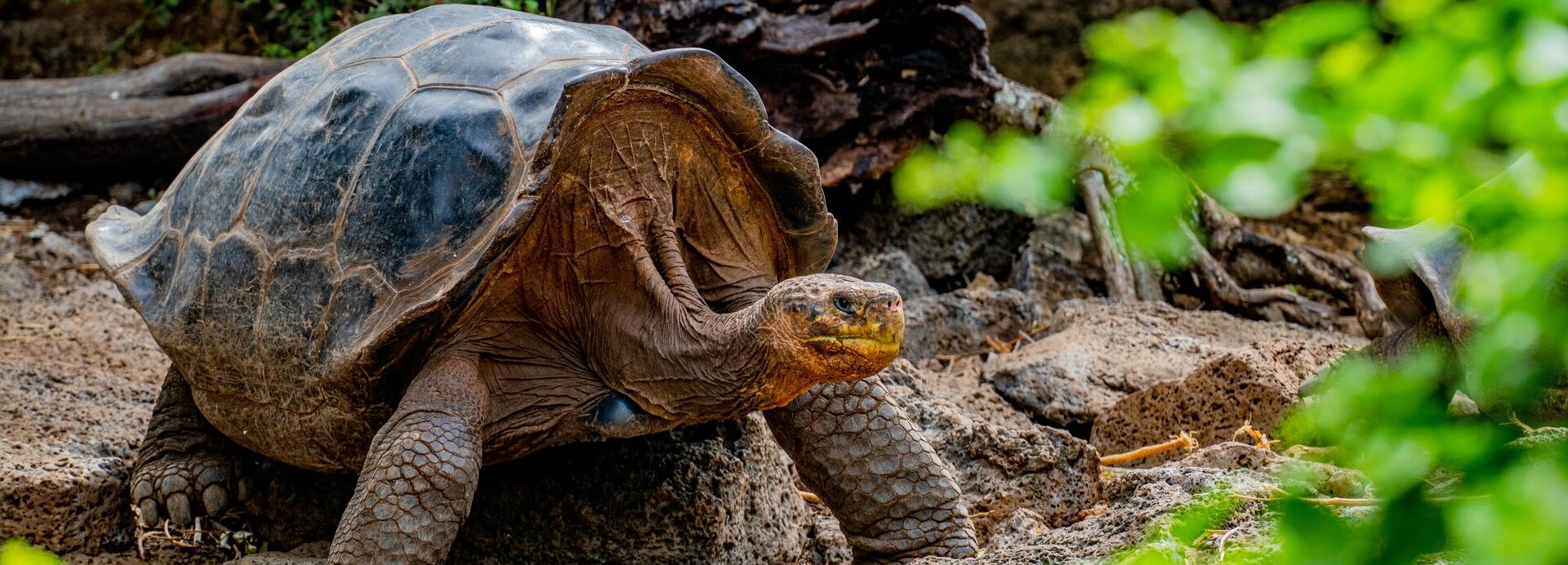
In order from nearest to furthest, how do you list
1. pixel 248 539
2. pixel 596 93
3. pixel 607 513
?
pixel 596 93
pixel 607 513
pixel 248 539

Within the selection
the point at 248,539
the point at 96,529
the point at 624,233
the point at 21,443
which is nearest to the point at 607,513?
the point at 624,233

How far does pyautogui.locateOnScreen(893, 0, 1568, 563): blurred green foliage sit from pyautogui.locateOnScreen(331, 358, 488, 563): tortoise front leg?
2.11 meters

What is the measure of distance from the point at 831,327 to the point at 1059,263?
3.57 metres

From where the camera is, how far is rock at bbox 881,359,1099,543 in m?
3.33

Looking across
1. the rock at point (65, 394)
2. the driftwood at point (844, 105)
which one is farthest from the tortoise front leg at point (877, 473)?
the driftwood at point (844, 105)

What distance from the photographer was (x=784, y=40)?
5.22 metres

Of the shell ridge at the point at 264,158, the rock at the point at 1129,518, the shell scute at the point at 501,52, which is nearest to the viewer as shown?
the rock at the point at 1129,518

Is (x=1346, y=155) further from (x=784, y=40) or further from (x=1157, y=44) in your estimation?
(x=784, y=40)

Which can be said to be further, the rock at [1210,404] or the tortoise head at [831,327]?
the rock at [1210,404]

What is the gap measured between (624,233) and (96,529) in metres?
1.76

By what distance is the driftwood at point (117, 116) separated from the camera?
6375 mm

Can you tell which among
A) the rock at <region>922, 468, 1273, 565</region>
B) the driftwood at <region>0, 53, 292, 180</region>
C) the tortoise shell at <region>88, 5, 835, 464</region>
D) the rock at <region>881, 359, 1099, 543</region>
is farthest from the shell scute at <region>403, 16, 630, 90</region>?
the driftwood at <region>0, 53, 292, 180</region>

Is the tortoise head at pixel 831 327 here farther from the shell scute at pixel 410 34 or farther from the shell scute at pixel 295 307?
the shell scute at pixel 410 34

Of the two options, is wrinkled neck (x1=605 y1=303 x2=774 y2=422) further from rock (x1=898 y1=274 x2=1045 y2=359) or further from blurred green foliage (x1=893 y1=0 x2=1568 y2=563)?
rock (x1=898 y1=274 x2=1045 y2=359)
